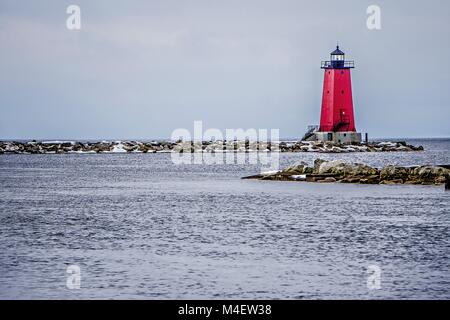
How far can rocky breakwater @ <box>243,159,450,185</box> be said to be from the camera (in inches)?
1298

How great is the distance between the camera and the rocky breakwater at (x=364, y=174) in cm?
3297

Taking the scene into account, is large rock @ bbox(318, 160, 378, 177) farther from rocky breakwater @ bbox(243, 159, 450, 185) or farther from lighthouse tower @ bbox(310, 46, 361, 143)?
lighthouse tower @ bbox(310, 46, 361, 143)

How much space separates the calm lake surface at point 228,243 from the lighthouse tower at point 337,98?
3300 cm

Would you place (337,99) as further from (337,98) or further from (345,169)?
(345,169)

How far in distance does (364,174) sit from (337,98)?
3066 centimetres

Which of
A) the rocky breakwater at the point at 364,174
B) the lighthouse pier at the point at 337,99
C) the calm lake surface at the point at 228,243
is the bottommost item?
the calm lake surface at the point at 228,243

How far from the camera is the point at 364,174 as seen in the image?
34406 millimetres

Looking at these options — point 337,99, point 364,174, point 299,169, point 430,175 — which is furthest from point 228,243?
point 337,99

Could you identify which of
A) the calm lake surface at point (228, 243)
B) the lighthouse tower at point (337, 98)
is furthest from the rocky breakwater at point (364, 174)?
the lighthouse tower at point (337, 98)

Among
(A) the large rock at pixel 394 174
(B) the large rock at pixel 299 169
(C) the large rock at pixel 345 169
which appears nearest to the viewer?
(A) the large rock at pixel 394 174

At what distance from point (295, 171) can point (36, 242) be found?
20944 millimetres

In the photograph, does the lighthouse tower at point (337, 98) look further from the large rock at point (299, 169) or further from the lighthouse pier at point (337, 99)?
→ the large rock at point (299, 169)

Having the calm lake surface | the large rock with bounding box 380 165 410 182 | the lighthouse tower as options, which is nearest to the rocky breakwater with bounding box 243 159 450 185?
the large rock with bounding box 380 165 410 182
